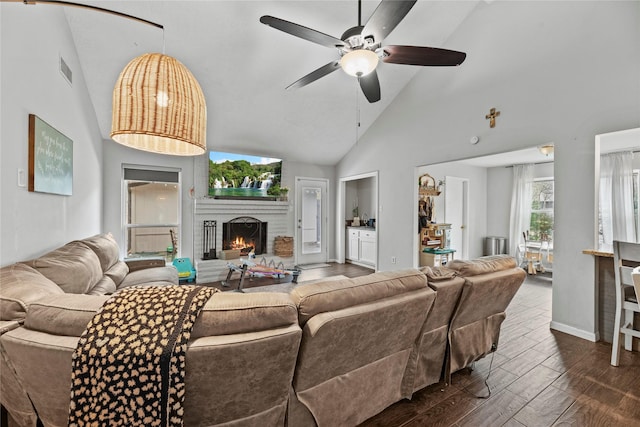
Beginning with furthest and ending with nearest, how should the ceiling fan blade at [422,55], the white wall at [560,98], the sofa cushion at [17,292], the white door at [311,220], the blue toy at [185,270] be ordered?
the white door at [311,220] → the blue toy at [185,270] → the white wall at [560,98] → the ceiling fan blade at [422,55] → the sofa cushion at [17,292]

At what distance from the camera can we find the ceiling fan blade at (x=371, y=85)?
2.88m

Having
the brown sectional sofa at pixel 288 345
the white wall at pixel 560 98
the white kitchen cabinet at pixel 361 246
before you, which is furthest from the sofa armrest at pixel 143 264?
the white wall at pixel 560 98

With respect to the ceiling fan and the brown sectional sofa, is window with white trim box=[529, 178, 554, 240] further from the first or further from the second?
the brown sectional sofa

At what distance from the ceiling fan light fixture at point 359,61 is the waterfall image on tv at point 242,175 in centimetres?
354

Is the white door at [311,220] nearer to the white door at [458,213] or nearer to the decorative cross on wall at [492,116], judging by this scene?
the white door at [458,213]

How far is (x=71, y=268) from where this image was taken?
196 centimetres

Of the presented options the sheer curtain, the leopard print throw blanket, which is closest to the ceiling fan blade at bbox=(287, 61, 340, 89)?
the leopard print throw blanket

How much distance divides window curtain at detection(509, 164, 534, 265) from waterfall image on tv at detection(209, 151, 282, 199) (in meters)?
5.06

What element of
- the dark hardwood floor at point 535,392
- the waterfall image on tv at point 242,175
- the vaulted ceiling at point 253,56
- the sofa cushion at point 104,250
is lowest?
the dark hardwood floor at point 535,392

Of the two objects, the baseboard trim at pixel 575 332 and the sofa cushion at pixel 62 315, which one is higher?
the sofa cushion at pixel 62 315

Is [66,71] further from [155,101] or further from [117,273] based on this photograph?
[155,101]

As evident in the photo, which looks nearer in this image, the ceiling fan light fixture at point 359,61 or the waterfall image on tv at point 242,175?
the ceiling fan light fixture at point 359,61

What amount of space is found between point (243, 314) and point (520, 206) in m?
6.57

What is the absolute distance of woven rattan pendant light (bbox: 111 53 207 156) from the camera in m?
1.30
